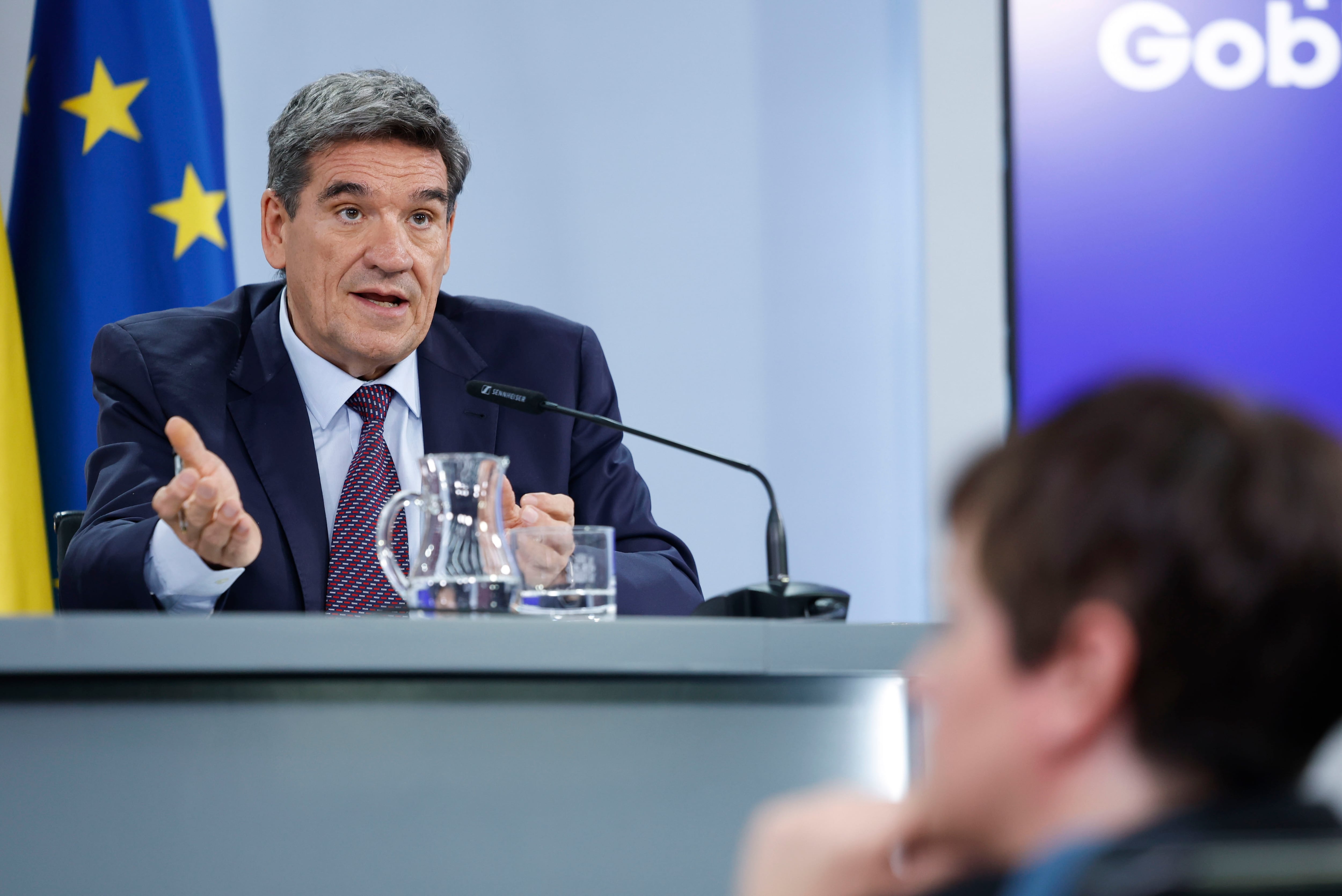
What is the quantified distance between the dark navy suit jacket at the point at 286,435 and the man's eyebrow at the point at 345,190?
0.21 m

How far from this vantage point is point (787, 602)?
1.20m

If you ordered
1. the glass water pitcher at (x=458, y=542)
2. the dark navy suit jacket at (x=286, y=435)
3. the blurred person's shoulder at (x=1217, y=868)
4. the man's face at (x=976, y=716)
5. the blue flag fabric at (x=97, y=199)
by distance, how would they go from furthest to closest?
1. the blue flag fabric at (x=97, y=199)
2. the dark navy suit jacket at (x=286, y=435)
3. the glass water pitcher at (x=458, y=542)
4. the man's face at (x=976, y=716)
5. the blurred person's shoulder at (x=1217, y=868)

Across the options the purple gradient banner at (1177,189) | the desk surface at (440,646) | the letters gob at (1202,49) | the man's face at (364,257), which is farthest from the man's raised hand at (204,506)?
the letters gob at (1202,49)

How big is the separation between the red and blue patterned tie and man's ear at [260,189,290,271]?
40 cm

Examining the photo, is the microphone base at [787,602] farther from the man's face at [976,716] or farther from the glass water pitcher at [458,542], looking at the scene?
the man's face at [976,716]

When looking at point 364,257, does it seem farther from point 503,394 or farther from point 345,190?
point 503,394

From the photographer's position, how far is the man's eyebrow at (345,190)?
6.64 ft

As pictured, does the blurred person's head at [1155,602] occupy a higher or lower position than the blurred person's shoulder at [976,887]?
higher

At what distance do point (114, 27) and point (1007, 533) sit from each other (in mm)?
2640

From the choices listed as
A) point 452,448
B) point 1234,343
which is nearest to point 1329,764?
point 1234,343

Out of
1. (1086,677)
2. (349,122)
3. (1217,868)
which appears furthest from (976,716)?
(349,122)

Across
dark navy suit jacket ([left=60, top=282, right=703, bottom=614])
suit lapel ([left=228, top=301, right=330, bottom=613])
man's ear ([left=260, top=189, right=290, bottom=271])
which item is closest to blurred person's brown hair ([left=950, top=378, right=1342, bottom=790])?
dark navy suit jacket ([left=60, top=282, right=703, bottom=614])

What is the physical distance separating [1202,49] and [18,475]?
2.63 m

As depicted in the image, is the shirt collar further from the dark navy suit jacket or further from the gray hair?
the gray hair
